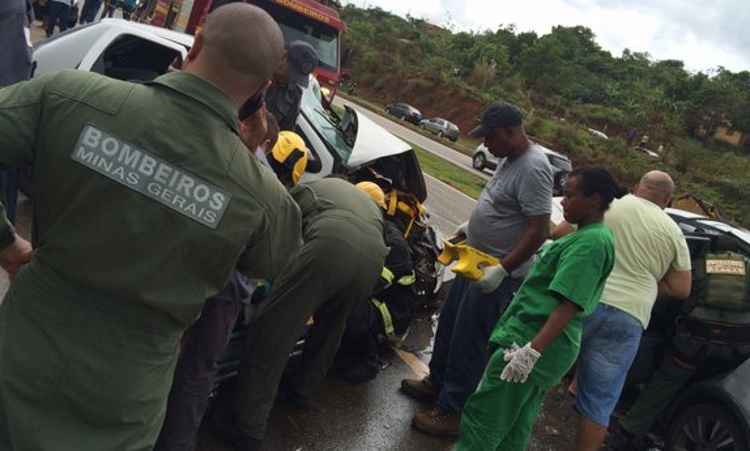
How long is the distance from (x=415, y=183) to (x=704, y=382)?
2.55 m

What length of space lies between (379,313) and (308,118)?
2.26 metres

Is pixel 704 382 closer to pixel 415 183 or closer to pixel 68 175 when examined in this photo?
pixel 415 183

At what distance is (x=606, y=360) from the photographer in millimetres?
3670

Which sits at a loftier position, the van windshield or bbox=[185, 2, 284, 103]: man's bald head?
bbox=[185, 2, 284, 103]: man's bald head

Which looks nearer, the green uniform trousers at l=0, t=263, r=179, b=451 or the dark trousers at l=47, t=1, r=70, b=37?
the green uniform trousers at l=0, t=263, r=179, b=451

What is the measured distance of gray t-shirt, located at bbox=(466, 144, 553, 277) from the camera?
11.7ft

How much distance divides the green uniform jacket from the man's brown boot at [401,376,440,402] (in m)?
2.85

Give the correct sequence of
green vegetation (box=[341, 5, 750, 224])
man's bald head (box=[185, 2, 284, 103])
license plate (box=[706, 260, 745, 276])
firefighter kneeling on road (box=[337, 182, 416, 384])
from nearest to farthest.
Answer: man's bald head (box=[185, 2, 284, 103]) < license plate (box=[706, 260, 745, 276]) < firefighter kneeling on road (box=[337, 182, 416, 384]) < green vegetation (box=[341, 5, 750, 224])

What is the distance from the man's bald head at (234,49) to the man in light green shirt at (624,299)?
2.85m

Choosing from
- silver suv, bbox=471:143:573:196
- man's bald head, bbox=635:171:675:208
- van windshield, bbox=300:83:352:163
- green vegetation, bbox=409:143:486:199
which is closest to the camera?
man's bald head, bbox=635:171:675:208

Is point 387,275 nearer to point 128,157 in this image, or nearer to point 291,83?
point 291,83

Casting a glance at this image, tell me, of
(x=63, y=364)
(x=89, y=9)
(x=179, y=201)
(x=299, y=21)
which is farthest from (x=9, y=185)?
(x=89, y=9)

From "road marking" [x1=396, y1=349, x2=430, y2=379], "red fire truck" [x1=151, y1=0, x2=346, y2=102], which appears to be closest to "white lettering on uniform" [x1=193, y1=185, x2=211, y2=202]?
"road marking" [x1=396, y1=349, x2=430, y2=379]

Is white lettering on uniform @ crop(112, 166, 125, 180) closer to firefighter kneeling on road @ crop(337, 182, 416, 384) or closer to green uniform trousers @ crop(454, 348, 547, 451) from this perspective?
green uniform trousers @ crop(454, 348, 547, 451)
